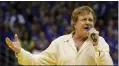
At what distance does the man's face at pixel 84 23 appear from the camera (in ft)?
13.5

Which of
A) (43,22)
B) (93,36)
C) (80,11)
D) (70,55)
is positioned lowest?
(43,22)

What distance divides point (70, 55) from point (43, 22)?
670 cm

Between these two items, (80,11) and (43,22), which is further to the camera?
(43,22)

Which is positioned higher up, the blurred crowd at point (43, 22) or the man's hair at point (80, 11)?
the man's hair at point (80, 11)

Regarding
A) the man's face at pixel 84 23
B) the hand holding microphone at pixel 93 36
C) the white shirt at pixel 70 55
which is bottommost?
the white shirt at pixel 70 55

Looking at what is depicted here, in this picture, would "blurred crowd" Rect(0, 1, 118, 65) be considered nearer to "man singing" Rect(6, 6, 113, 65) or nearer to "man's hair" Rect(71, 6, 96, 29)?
"man singing" Rect(6, 6, 113, 65)

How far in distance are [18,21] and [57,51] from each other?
6355 millimetres

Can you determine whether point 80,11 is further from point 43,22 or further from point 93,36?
point 43,22

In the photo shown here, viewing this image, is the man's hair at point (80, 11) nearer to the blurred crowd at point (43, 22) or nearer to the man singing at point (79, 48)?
the man singing at point (79, 48)

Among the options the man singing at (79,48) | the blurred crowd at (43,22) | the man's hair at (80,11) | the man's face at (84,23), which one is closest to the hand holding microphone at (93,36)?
the man singing at (79,48)

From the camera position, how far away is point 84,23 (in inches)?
163

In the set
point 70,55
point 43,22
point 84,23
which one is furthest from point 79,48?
point 43,22

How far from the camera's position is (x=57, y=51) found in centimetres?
429

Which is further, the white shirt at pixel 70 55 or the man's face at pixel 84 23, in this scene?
the man's face at pixel 84 23
